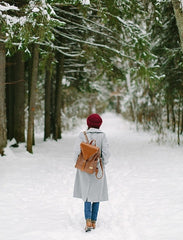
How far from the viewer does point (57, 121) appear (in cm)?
1431

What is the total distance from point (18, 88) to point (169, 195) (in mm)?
7961

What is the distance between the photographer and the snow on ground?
396 cm

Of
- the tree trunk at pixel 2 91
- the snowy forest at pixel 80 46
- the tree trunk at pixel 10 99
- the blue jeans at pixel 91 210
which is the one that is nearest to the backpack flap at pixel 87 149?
the blue jeans at pixel 91 210

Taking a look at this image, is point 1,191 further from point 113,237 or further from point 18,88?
point 18,88

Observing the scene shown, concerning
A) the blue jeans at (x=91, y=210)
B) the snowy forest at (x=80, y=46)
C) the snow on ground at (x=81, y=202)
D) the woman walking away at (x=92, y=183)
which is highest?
the snowy forest at (x=80, y=46)

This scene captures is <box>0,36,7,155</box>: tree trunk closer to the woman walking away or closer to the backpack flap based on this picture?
the woman walking away

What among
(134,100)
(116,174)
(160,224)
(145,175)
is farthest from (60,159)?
(134,100)

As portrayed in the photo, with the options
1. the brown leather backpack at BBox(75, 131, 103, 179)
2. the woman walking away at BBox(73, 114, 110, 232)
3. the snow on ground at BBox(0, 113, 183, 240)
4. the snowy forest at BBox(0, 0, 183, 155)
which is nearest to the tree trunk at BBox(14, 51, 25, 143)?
the snowy forest at BBox(0, 0, 183, 155)

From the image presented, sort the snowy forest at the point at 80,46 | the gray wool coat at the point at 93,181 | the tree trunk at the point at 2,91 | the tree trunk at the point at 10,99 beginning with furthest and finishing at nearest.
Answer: the tree trunk at the point at 10,99
the tree trunk at the point at 2,91
the snowy forest at the point at 80,46
the gray wool coat at the point at 93,181

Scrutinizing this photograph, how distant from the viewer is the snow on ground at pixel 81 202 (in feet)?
13.0

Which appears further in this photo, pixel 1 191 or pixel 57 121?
pixel 57 121

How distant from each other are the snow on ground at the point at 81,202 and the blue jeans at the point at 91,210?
0.23 meters

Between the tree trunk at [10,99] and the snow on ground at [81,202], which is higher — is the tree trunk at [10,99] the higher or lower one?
the higher one

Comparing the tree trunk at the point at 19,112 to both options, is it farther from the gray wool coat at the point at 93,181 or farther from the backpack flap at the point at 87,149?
the backpack flap at the point at 87,149
